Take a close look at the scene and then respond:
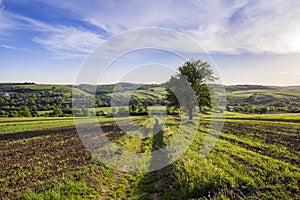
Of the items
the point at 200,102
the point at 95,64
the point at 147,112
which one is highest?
the point at 95,64

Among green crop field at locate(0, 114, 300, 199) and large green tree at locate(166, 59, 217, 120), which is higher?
large green tree at locate(166, 59, 217, 120)

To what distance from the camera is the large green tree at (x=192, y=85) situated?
42.6 meters

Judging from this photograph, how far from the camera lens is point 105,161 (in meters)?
14.6

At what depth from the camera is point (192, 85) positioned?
4338 centimetres

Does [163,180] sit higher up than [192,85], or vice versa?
[192,85]

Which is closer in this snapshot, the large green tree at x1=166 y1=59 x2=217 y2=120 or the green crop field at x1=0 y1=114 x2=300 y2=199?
the green crop field at x1=0 y1=114 x2=300 y2=199

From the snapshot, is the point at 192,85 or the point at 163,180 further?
Result: the point at 192,85

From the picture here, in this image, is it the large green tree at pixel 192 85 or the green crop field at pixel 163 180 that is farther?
the large green tree at pixel 192 85

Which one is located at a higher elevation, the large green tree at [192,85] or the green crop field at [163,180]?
the large green tree at [192,85]

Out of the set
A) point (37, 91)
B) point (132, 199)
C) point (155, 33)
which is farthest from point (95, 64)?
point (37, 91)

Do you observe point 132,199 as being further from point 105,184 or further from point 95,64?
point 95,64

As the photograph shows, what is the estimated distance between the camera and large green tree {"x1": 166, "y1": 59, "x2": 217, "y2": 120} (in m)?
42.6

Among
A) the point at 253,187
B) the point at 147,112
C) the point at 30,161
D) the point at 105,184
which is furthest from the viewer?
the point at 147,112

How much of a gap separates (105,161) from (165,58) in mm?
11348
